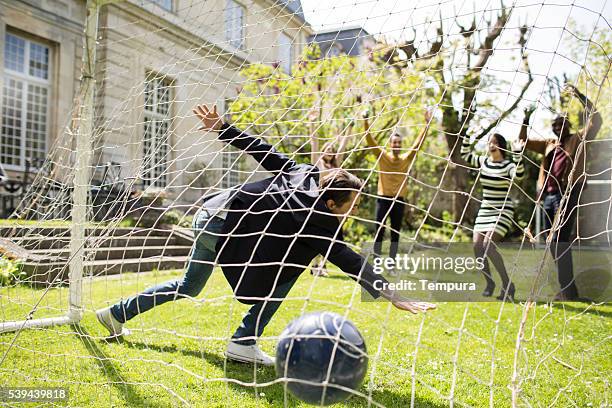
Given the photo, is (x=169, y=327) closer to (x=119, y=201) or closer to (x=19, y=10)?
(x=119, y=201)

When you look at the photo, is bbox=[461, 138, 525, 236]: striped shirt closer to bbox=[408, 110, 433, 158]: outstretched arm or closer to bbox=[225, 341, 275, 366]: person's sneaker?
bbox=[408, 110, 433, 158]: outstretched arm

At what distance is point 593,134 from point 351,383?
147 inches

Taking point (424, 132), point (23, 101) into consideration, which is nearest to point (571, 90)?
point (424, 132)

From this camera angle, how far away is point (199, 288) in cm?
297

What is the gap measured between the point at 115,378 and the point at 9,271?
2591mm

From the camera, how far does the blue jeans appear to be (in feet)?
8.98

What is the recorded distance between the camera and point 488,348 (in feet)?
10.7

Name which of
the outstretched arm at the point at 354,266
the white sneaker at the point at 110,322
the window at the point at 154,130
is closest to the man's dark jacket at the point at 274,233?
the outstretched arm at the point at 354,266

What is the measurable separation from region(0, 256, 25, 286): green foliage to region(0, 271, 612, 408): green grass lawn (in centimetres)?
29

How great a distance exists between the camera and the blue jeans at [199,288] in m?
2.74

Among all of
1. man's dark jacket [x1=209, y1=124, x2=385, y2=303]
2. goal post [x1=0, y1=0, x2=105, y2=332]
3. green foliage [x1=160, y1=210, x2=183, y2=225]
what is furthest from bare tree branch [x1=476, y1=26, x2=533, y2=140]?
green foliage [x1=160, y1=210, x2=183, y2=225]

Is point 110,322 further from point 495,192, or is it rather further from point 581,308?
point 581,308

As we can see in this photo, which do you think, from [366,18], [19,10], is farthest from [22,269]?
[19,10]

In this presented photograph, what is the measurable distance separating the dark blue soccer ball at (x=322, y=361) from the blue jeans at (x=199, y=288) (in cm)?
78
